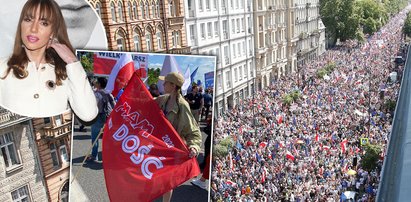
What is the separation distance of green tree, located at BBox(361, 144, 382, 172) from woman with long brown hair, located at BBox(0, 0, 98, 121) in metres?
18.8

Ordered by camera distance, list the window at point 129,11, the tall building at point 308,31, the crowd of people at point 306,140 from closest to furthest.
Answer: the crowd of people at point 306,140 → the window at point 129,11 → the tall building at point 308,31

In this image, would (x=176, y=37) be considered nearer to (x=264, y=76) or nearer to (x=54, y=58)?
(x=264, y=76)

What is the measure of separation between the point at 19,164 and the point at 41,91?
510 centimetres

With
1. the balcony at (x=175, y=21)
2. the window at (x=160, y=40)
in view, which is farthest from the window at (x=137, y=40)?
the balcony at (x=175, y=21)

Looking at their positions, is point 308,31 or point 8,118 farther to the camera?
point 308,31

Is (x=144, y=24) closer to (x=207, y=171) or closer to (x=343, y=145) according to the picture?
(x=343, y=145)

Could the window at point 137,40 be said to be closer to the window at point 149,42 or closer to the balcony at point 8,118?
the window at point 149,42

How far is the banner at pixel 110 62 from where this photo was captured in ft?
18.1

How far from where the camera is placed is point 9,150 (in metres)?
10.7

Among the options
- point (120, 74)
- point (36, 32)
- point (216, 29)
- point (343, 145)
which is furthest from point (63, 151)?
point (216, 29)

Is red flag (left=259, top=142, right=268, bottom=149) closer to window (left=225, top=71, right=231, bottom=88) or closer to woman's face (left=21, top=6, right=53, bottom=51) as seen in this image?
window (left=225, top=71, right=231, bottom=88)

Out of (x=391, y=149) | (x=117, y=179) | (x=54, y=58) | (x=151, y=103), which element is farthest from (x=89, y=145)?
(x=391, y=149)

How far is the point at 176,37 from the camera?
30188mm

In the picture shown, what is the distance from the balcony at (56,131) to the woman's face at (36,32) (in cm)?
379
